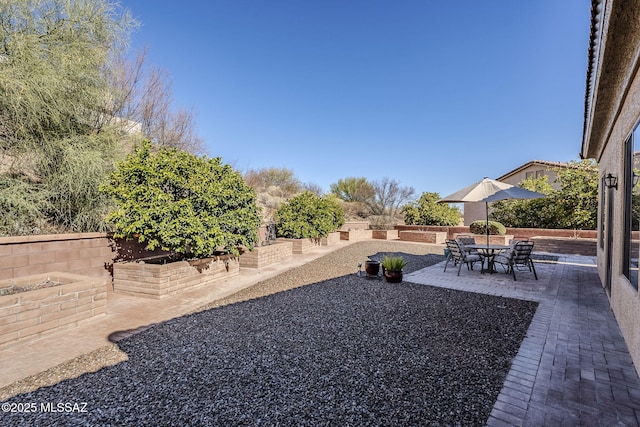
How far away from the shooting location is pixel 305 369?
2.97 meters

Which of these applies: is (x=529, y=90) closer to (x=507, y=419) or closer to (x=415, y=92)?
(x=415, y=92)

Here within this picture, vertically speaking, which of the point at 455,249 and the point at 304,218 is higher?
the point at 304,218

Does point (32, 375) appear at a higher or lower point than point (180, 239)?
lower

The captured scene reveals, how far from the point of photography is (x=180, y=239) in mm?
5699

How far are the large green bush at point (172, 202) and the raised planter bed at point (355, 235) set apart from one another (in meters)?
9.76

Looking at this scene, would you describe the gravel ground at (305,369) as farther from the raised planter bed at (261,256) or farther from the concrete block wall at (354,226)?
the concrete block wall at (354,226)

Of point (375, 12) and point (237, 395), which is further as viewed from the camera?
point (375, 12)

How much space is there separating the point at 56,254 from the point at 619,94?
8.87 metres

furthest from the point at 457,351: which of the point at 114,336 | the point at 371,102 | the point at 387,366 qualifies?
the point at 371,102

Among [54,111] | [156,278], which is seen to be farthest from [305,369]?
[54,111]

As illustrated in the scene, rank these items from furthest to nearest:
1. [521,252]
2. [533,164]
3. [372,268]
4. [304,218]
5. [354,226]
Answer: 1. [533,164]
2. [354,226]
3. [304,218]
4. [372,268]
5. [521,252]

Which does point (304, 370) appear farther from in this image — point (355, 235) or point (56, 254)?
point (355, 235)

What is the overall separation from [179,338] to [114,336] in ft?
2.68

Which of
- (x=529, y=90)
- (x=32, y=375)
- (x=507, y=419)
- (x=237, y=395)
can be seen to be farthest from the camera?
(x=529, y=90)
